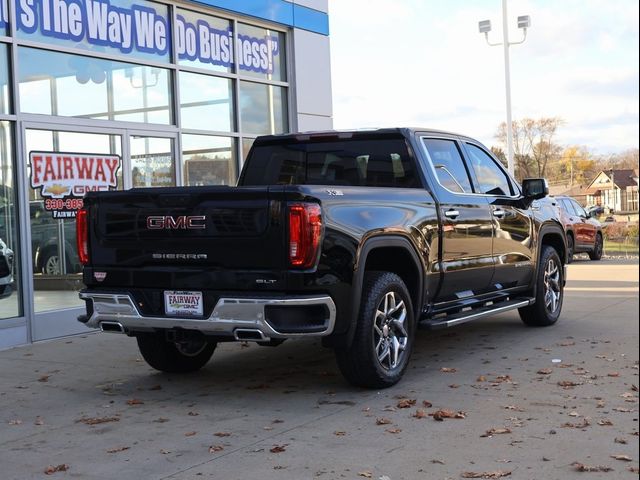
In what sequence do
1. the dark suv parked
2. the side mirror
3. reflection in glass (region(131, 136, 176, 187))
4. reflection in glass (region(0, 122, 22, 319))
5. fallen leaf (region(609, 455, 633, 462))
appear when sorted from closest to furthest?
fallen leaf (region(609, 455, 633, 462))
the side mirror
reflection in glass (region(0, 122, 22, 319))
reflection in glass (region(131, 136, 176, 187))
the dark suv parked

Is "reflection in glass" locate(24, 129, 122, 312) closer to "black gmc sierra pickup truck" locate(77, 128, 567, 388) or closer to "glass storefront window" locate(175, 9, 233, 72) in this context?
"glass storefront window" locate(175, 9, 233, 72)

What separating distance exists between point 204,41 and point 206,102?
0.82 metres

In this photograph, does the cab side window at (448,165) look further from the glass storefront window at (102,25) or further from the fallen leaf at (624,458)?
the glass storefront window at (102,25)

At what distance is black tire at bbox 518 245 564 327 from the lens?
28.8 feet

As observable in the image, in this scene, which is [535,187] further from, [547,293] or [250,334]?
[250,334]

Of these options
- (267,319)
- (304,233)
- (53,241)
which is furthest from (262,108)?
(267,319)

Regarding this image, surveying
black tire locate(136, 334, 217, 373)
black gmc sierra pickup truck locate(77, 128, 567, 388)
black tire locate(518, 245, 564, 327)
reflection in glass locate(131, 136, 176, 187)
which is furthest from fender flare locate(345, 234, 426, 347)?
reflection in glass locate(131, 136, 176, 187)

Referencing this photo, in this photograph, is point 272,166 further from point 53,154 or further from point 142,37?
point 142,37

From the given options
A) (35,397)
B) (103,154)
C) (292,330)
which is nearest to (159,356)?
(35,397)

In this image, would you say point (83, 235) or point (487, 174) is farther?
point (487, 174)

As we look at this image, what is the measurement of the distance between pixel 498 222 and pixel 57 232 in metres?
4.81

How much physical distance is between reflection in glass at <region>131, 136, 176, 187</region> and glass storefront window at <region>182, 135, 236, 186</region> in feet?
0.86

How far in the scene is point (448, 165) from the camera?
7.41 meters

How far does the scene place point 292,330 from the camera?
5.40 m
